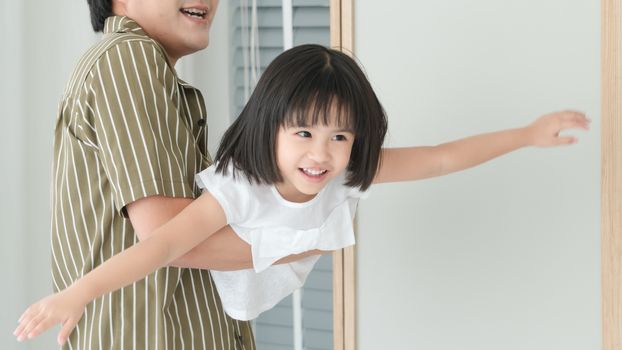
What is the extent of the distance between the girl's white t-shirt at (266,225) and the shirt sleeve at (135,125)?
0.07m

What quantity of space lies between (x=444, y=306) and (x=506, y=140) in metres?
0.59

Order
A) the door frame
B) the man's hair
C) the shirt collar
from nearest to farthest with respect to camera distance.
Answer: the shirt collar → the man's hair → the door frame

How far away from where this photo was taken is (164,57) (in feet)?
4.28

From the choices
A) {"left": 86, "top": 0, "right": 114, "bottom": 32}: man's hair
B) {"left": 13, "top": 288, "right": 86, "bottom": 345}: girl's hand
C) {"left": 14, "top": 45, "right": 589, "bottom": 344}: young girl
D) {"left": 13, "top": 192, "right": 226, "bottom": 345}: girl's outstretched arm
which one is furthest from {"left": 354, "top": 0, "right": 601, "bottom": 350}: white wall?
{"left": 13, "top": 288, "right": 86, "bottom": 345}: girl's hand

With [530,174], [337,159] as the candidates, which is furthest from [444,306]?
[337,159]

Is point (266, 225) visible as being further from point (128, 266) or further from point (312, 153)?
point (128, 266)

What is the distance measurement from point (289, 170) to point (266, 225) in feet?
0.34

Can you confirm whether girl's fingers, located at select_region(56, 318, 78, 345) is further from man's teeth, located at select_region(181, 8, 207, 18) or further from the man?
man's teeth, located at select_region(181, 8, 207, 18)

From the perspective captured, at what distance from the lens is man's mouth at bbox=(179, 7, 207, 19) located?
1.42 m

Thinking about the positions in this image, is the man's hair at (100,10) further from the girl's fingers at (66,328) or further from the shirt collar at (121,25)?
the girl's fingers at (66,328)

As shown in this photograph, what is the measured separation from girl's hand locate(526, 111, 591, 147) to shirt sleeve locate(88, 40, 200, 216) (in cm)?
58

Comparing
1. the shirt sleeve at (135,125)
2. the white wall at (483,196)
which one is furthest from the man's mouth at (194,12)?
the white wall at (483,196)

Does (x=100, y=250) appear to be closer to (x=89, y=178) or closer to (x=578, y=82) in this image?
(x=89, y=178)

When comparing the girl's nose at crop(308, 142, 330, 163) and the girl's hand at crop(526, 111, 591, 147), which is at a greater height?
the girl's hand at crop(526, 111, 591, 147)
